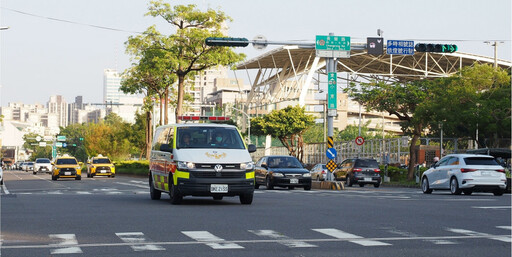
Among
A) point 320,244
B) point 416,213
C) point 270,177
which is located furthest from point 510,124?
point 320,244

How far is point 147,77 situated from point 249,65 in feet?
154

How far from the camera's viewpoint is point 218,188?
19469 millimetres

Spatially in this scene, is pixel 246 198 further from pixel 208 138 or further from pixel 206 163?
pixel 208 138

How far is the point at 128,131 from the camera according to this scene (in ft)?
318

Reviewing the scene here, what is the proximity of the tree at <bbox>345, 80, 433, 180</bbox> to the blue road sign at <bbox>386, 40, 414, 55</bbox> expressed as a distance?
13250 millimetres

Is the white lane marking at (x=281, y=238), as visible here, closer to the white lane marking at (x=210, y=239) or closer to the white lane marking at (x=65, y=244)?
the white lane marking at (x=210, y=239)

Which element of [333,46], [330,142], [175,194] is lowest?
[175,194]

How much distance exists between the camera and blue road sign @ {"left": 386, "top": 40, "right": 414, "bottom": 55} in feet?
123

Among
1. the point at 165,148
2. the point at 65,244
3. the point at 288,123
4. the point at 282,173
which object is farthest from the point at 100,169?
the point at 65,244

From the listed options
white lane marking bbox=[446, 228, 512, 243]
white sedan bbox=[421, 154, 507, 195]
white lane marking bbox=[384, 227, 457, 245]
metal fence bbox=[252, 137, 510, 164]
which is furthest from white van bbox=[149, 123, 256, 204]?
metal fence bbox=[252, 137, 510, 164]

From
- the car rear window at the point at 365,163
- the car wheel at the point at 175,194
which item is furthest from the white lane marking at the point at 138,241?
the car rear window at the point at 365,163

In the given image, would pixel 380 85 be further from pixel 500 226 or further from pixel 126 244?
pixel 126 244

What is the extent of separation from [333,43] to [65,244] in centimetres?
2679

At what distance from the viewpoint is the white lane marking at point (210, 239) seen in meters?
11.0
